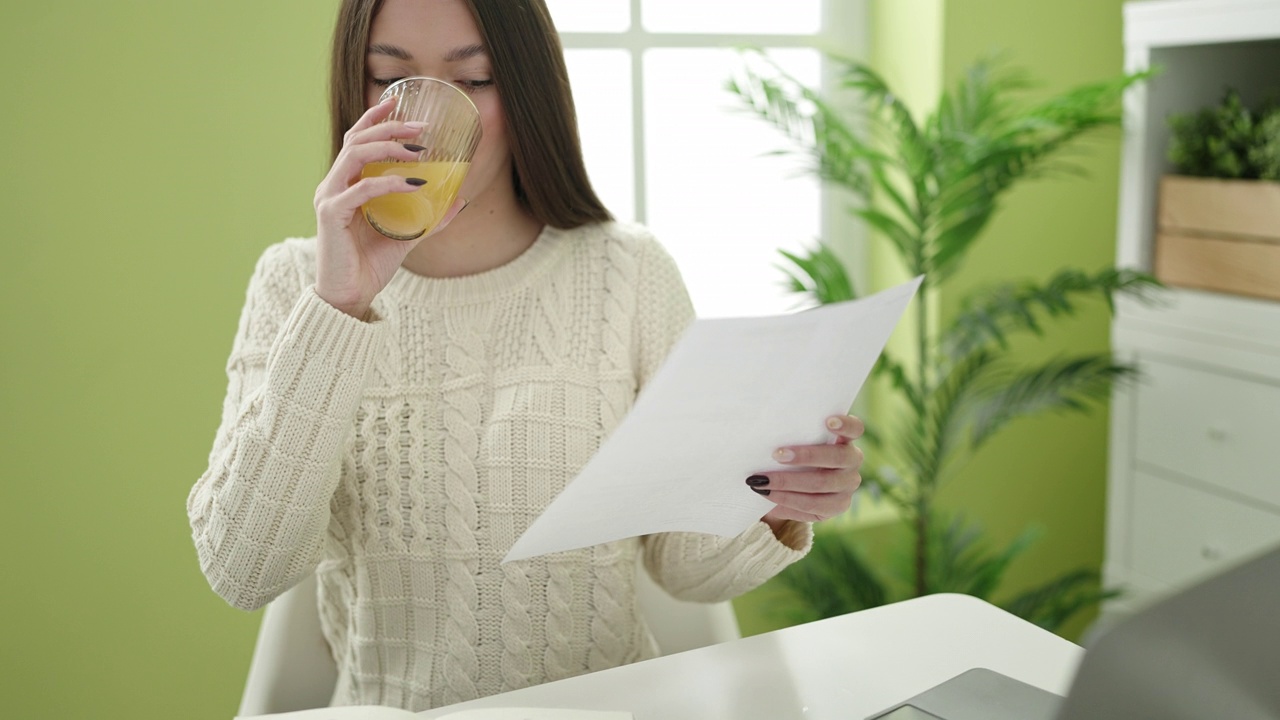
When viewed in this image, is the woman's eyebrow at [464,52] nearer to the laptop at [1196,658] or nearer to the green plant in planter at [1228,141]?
the laptop at [1196,658]

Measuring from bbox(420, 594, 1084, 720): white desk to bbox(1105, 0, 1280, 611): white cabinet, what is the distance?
1.15 metres

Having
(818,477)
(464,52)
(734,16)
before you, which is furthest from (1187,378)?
(464,52)

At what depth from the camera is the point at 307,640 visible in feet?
4.23

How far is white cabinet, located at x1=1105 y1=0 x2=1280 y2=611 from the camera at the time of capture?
6.39 ft

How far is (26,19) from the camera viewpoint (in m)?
1.78

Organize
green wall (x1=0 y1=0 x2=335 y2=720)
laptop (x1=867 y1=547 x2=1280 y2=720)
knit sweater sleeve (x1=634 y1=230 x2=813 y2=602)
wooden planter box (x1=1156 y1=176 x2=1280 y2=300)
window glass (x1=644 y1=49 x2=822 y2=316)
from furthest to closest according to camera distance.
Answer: window glass (x1=644 y1=49 x2=822 y2=316) → wooden planter box (x1=1156 y1=176 x2=1280 y2=300) → green wall (x1=0 y1=0 x2=335 y2=720) → knit sweater sleeve (x1=634 y1=230 x2=813 y2=602) → laptop (x1=867 y1=547 x2=1280 y2=720)

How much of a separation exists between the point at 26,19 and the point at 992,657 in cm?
170

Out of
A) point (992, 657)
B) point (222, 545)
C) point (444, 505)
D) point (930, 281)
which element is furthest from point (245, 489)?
point (930, 281)

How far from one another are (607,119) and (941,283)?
0.77 m

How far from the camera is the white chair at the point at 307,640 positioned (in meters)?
1.24

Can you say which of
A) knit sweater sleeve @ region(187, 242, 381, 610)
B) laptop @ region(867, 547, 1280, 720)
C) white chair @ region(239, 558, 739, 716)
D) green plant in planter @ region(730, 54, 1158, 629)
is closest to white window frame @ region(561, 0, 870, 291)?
green plant in planter @ region(730, 54, 1158, 629)

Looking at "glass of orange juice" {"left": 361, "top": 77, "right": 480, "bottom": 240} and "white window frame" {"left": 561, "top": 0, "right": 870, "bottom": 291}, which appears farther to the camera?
"white window frame" {"left": 561, "top": 0, "right": 870, "bottom": 291}

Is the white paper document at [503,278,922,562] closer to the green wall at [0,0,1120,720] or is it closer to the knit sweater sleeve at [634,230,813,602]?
the knit sweater sleeve at [634,230,813,602]

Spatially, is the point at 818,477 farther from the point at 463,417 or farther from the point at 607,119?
the point at 607,119
